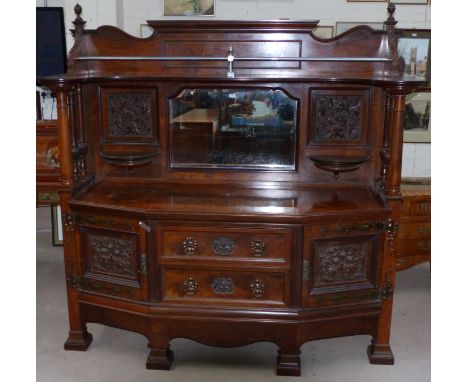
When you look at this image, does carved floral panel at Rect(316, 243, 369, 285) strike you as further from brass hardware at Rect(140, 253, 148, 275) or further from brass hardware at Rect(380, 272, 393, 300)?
brass hardware at Rect(140, 253, 148, 275)

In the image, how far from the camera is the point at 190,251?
247cm

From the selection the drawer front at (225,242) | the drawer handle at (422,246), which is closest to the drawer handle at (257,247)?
the drawer front at (225,242)

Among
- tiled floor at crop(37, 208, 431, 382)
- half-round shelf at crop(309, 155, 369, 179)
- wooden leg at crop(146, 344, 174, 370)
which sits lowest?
tiled floor at crop(37, 208, 431, 382)

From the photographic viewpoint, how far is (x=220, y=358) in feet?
8.85

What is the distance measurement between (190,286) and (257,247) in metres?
0.38

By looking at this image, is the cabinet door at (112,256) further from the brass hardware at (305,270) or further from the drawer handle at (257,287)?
the brass hardware at (305,270)

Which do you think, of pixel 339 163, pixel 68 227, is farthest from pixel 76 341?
pixel 339 163

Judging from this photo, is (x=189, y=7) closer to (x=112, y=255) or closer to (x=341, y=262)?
(x=112, y=255)

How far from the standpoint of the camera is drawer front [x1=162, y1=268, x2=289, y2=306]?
2471 mm

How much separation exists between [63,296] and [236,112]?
→ 1683 millimetres

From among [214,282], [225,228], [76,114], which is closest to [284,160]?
[225,228]

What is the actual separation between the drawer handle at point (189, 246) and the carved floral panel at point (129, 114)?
2.21 feet

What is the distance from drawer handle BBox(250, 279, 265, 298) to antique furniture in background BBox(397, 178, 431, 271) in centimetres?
121

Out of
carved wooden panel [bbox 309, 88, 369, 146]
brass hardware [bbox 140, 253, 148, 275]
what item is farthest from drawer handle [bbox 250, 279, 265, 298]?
carved wooden panel [bbox 309, 88, 369, 146]
